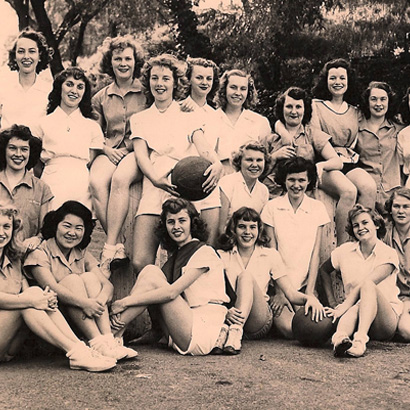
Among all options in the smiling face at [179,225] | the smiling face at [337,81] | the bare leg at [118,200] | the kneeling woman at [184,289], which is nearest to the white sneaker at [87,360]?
the kneeling woman at [184,289]

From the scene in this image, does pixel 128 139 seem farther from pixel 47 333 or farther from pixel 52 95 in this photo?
pixel 47 333

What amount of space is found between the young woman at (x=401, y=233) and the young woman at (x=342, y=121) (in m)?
0.58

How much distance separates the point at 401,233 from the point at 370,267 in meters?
0.68

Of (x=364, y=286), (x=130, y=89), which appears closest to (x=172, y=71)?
(x=130, y=89)

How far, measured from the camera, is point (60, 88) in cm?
697

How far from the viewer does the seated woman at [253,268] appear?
6379 millimetres

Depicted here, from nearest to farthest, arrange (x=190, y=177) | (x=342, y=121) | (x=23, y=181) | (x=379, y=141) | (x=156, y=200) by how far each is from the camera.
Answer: (x=23, y=181), (x=190, y=177), (x=156, y=200), (x=342, y=121), (x=379, y=141)

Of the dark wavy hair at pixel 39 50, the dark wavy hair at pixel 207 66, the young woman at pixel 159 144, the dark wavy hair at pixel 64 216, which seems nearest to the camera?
the dark wavy hair at pixel 64 216

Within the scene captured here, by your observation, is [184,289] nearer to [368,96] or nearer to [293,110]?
[293,110]

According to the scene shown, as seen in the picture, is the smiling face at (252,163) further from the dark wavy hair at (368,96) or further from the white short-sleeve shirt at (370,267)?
the dark wavy hair at (368,96)

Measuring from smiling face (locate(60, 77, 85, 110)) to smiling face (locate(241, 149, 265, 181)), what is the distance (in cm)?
150

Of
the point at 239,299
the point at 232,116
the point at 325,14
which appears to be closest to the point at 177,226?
the point at 239,299

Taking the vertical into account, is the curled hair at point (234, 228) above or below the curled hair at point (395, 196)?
below

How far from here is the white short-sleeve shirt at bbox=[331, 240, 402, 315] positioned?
6.58 meters
